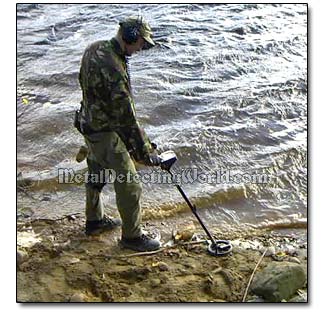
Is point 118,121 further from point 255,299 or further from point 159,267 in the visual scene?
point 255,299

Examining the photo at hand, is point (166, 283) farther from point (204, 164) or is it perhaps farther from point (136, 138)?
point (204, 164)

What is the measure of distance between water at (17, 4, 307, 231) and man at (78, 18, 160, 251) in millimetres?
610

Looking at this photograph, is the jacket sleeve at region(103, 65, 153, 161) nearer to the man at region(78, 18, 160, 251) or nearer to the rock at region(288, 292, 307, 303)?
the man at region(78, 18, 160, 251)

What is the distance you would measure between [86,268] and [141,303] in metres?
0.53

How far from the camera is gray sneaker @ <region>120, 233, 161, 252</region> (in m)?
3.56

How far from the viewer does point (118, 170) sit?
333cm

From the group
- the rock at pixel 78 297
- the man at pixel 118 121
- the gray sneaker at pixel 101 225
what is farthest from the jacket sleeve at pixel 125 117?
the rock at pixel 78 297

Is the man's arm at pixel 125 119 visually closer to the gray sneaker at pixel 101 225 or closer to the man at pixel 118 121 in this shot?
the man at pixel 118 121

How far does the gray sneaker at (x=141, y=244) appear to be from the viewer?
356 centimetres

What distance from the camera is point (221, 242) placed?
3654 mm

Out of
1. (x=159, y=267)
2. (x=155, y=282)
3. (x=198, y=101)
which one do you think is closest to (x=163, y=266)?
(x=159, y=267)

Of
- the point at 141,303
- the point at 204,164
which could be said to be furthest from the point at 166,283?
the point at 204,164

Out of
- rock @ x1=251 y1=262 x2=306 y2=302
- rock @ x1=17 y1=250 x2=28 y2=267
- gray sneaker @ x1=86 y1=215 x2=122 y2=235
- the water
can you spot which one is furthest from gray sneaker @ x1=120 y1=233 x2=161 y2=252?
rock @ x1=251 y1=262 x2=306 y2=302

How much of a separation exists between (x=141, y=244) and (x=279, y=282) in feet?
3.05
